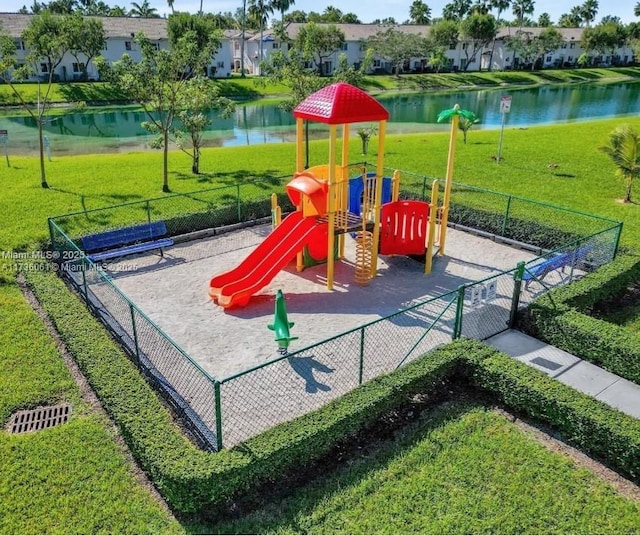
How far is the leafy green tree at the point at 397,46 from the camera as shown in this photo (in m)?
71.2

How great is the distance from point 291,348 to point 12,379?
450 cm

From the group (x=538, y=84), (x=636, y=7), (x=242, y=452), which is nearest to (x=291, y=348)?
(x=242, y=452)

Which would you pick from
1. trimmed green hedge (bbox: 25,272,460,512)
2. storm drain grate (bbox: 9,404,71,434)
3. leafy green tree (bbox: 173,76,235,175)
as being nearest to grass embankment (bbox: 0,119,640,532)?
storm drain grate (bbox: 9,404,71,434)

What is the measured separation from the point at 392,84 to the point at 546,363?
6227cm

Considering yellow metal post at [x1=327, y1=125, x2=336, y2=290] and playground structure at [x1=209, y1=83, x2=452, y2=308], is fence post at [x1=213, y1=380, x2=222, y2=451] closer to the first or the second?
playground structure at [x1=209, y1=83, x2=452, y2=308]

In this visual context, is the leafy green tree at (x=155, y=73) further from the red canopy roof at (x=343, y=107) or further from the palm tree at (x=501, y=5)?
the palm tree at (x=501, y=5)

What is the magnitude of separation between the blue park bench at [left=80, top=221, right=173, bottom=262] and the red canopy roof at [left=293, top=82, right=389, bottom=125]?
554cm

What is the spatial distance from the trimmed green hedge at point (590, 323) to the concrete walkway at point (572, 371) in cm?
16

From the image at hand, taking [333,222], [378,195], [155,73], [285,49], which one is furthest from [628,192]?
[285,49]

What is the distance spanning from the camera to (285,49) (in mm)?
76375

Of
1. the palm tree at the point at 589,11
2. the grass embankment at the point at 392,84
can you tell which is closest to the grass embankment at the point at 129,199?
the grass embankment at the point at 392,84

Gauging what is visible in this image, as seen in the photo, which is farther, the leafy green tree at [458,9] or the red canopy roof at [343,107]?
the leafy green tree at [458,9]

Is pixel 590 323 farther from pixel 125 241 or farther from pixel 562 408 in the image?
pixel 125 241

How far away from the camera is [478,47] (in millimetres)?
84000
